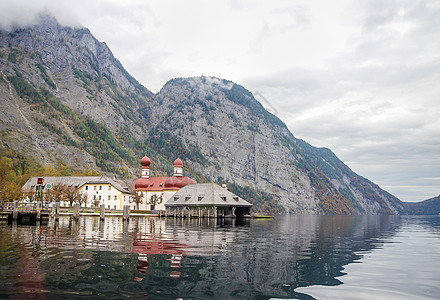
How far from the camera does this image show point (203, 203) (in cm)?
9794

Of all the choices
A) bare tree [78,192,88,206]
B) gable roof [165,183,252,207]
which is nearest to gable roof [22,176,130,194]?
bare tree [78,192,88,206]

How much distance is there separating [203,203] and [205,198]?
2903 millimetres

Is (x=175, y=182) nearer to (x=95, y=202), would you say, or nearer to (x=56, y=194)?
(x=95, y=202)

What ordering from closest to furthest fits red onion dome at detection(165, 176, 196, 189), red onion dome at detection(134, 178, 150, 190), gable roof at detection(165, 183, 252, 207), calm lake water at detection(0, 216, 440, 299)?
calm lake water at detection(0, 216, 440, 299)
gable roof at detection(165, 183, 252, 207)
red onion dome at detection(165, 176, 196, 189)
red onion dome at detection(134, 178, 150, 190)

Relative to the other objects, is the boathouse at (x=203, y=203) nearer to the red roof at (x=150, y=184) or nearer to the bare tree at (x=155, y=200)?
the bare tree at (x=155, y=200)

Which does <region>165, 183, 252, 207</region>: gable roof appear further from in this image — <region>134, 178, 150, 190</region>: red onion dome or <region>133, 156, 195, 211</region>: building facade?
<region>134, 178, 150, 190</region>: red onion dome

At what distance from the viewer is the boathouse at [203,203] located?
97.6 m

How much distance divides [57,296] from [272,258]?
14.5 meters

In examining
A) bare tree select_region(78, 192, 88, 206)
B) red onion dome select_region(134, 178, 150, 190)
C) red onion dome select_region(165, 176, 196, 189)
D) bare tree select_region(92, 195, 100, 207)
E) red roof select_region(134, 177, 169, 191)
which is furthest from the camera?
red onion dome select_region(134, 178, 150, 190)

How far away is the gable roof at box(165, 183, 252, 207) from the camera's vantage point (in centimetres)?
9838

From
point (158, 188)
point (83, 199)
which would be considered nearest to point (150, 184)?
point (158, 188)

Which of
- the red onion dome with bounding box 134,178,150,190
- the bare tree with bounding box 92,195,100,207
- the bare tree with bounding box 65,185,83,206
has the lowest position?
the bare tree with bounding box 92,195,100,207

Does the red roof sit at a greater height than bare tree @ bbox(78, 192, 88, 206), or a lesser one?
greater

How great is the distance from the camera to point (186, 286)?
14820mm
